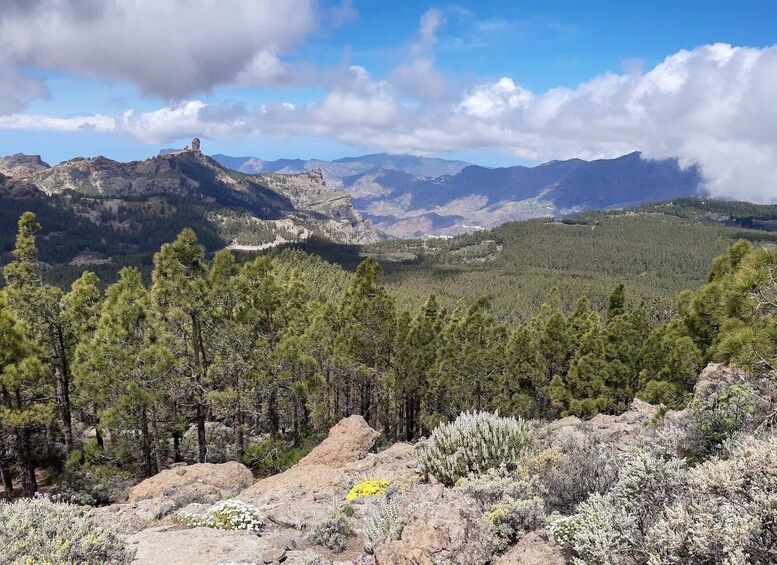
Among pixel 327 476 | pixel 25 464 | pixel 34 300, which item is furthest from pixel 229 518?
pixel 34 300

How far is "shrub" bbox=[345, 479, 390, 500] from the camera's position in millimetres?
12966

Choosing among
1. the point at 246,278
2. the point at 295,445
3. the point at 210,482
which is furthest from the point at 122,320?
the point at 295,445

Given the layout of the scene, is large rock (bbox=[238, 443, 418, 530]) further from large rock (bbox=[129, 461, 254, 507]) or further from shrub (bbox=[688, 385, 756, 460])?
shrub (bbox=[688, 385, 756, 460])

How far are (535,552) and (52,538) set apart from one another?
7236 millimetres

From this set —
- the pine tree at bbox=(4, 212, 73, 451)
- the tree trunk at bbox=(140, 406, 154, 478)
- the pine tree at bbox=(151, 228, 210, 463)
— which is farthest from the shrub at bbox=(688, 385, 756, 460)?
the pine tree at bbox=(4, 212, 73, 451)

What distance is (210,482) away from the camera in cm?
1855

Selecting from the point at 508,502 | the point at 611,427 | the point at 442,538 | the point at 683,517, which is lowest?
the point at 611,427

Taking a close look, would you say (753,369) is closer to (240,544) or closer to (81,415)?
(240,544)

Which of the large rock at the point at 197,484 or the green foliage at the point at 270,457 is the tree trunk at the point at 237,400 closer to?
the green foliage at the point at 270,457

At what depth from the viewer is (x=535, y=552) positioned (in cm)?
631

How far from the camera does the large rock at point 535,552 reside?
6.11 metres

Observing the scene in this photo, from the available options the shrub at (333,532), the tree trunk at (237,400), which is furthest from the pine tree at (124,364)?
the shrub at (333,532)

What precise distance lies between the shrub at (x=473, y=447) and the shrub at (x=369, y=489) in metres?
2.19

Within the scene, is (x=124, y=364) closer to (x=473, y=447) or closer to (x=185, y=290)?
(x=185, y=290)
